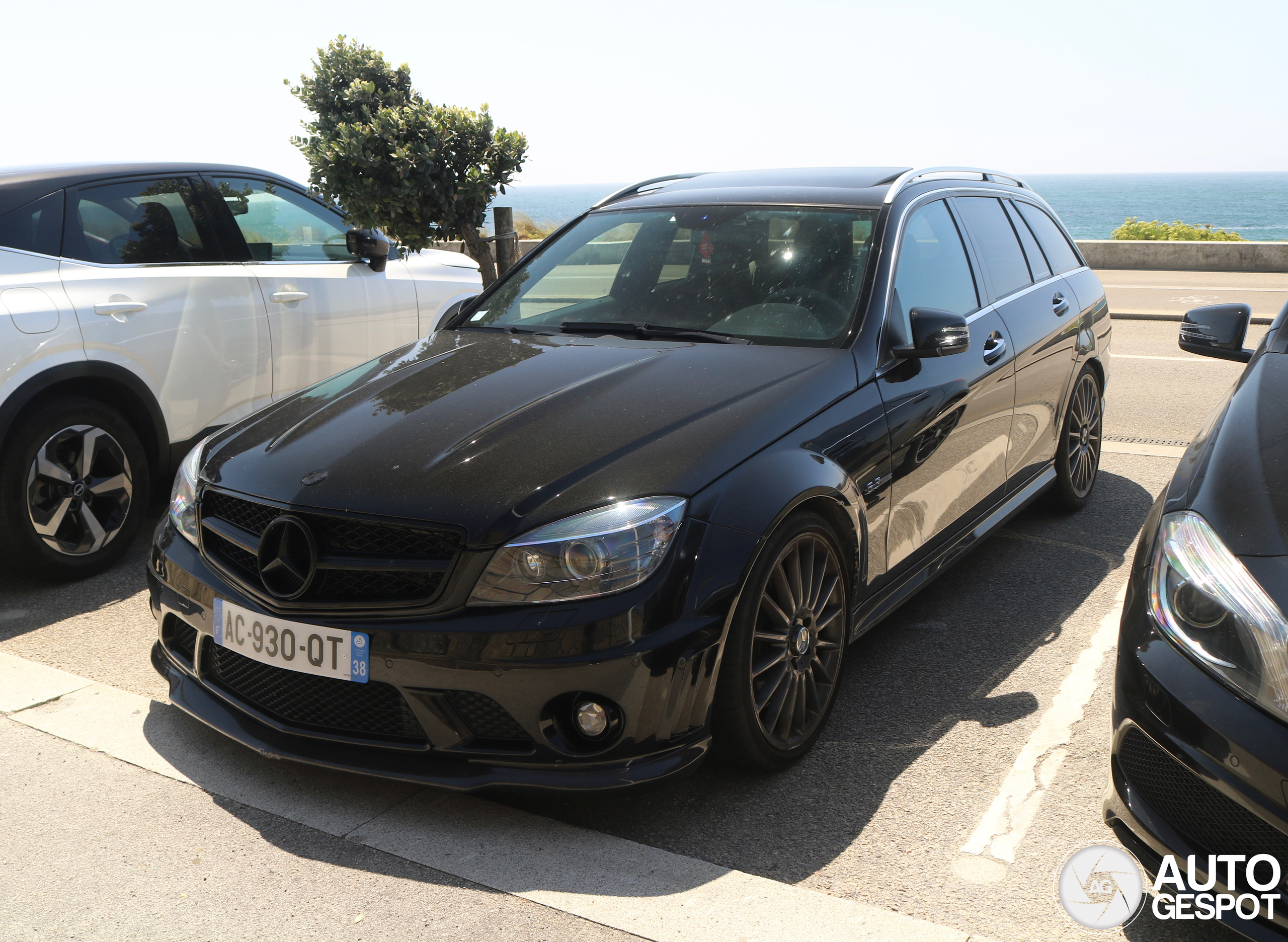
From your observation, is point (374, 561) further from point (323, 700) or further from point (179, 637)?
point (179, 637)

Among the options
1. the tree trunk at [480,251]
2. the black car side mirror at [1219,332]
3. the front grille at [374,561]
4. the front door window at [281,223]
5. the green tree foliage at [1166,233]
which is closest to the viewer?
the front grille at [374,561]

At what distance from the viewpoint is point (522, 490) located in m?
2.69

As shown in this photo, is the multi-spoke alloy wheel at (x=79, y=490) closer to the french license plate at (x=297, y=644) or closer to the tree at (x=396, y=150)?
the french license plate at (x=297, y=644)

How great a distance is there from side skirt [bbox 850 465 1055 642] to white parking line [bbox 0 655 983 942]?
1.05 m

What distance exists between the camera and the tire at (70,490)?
4.30 meters

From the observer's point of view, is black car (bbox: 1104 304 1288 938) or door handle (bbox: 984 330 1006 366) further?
door handle (bbox: 984 330 1006 366)

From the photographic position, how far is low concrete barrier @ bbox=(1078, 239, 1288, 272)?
20.4 meters

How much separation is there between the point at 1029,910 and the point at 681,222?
2677 millimetres

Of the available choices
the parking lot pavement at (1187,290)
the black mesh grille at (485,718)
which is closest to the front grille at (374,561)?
the black mesh grille at (485,718)

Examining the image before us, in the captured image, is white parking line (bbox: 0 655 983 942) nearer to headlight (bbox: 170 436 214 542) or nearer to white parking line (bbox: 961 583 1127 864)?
white parking line (bbox: 961 583 1127 864)

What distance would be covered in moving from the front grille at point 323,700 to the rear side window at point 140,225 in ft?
8.13

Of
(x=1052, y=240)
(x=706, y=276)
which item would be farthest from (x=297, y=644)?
(x=1052, y=240)

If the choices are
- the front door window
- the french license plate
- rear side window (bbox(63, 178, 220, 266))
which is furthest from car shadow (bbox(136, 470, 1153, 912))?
the front door window

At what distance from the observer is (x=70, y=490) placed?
449 cm
